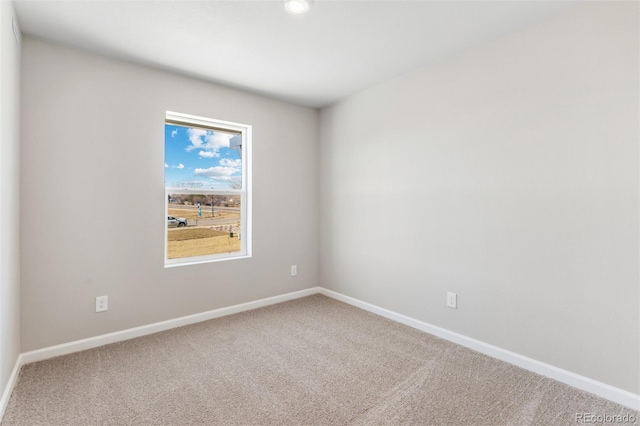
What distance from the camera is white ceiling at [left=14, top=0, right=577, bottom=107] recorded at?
197cm

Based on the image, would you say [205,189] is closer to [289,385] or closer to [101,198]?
[101,198]

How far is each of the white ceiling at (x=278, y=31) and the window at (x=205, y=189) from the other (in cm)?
61

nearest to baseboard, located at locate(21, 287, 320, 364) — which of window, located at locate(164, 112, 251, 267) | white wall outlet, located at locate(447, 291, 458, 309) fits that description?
window, located at locate(164, 112, 251, 267)

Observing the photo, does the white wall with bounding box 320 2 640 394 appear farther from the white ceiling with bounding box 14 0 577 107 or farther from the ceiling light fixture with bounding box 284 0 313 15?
the ceiling light fixture with bounding box 284 0 313 15

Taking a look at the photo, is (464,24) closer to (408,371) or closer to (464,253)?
(464,253)

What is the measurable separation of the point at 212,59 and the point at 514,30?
7.46 ft

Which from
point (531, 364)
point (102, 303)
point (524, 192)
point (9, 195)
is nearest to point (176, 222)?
point (102, 303)

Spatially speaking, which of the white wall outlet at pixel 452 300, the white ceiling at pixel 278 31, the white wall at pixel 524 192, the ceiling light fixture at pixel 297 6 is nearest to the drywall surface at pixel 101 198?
the white ceiling at pixel 278 31

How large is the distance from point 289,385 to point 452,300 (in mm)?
1490

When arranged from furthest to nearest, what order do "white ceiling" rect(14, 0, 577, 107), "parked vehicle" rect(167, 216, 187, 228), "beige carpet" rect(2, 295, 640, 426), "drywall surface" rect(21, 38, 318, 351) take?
1. "parked vehicle" rect(167, 216, 187, 228)
2. "drywall surface" rect(21, 38, 318, 351)
3. "white ceiling" rect(14, 0, 577, 107)
4. "beige carpet" rect(2, 295, 640, 426)

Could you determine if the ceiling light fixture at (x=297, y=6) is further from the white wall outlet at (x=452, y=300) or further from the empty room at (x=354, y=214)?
the white wall outlet at (x=452, y=300)

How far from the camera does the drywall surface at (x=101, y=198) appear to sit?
2.32m

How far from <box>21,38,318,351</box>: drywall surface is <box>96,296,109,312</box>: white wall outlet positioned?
3 centimetres

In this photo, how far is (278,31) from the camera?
2227 millimetres
